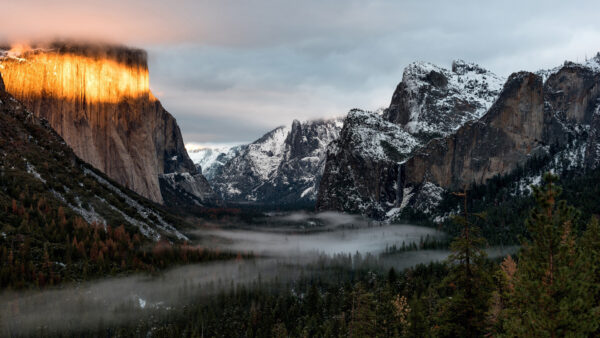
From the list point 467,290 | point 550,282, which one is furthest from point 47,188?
point 550,282

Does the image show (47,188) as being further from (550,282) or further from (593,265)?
(593,265)

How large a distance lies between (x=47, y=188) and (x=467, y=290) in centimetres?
11860

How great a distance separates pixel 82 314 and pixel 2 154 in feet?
161

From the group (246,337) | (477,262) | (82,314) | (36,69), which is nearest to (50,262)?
(82,314)

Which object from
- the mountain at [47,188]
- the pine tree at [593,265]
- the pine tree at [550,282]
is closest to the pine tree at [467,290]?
the pine tree at [550,282]

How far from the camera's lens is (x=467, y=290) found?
2752 centimetres

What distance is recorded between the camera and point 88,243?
104125mm

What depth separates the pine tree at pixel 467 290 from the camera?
26984mm

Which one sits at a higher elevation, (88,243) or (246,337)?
(88,243)

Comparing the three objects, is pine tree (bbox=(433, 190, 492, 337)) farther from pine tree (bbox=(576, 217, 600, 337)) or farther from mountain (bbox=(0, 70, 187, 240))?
mountain (bbox=(0, 70, 187, 240))

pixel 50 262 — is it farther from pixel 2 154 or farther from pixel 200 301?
pixel 200 301

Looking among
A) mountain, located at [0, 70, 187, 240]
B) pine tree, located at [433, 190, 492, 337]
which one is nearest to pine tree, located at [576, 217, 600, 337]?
pine tree, located at [433, 190, 492, 337]

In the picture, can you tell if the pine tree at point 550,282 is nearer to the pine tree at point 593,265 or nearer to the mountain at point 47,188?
the pine tree at point 593,265

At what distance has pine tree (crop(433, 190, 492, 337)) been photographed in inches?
1062
